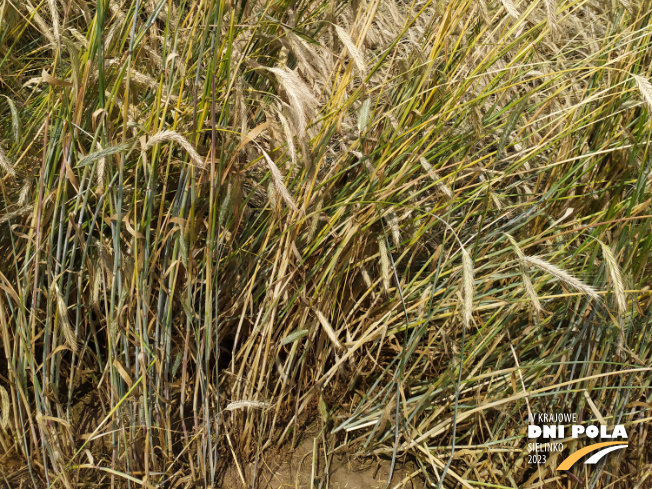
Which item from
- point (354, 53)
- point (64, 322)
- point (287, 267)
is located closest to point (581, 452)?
point (287, 267)

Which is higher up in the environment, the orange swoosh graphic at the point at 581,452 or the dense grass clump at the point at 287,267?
the dense grass clump at the point at 287,267

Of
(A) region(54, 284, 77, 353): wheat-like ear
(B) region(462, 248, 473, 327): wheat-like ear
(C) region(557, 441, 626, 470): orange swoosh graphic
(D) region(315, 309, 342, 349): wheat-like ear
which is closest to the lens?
(B) region(462, 248, 473, 327): wheat-like ear

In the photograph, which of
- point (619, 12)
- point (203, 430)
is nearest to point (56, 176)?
point (203, 430)

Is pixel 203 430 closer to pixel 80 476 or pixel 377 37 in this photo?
pixel 80 476

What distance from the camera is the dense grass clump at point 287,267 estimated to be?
1123 millimetres

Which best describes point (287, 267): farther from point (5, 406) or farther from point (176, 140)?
point (5, 406)

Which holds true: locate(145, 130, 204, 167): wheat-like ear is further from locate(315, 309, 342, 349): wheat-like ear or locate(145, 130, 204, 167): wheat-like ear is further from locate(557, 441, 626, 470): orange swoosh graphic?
locate(557, 441, 626, 470): orange swoosh graphic

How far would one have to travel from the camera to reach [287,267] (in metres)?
1.32

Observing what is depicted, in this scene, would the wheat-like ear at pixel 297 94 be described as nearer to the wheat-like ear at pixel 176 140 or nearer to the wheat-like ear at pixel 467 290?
the wheat-like ear at pixel 176 140

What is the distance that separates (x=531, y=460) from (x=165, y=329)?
0.89 meters

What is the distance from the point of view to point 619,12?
165 centimetres

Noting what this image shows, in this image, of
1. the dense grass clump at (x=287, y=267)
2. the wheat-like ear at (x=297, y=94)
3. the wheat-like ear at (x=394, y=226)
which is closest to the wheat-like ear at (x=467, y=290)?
the dense grass clump at (x=287, y=267)

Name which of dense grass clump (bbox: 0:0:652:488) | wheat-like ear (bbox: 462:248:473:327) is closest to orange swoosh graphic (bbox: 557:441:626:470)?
dense grass clump (bbox: 0:0:652:488)

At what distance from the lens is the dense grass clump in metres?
1.12
